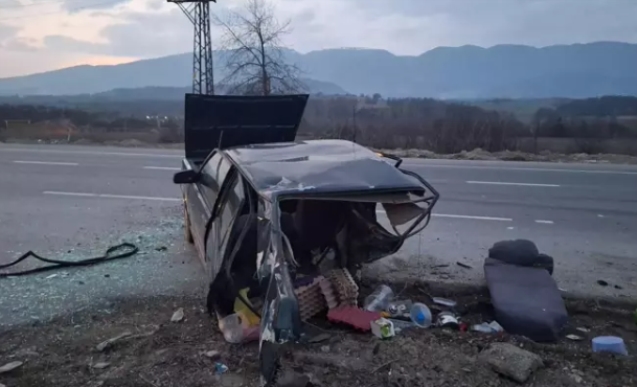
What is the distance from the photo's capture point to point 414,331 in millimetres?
4430

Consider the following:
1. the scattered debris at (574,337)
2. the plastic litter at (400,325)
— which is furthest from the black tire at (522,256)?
the plastic litter at (400,325)

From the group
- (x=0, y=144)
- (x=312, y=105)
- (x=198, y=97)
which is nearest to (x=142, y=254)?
(x=198, y=97)

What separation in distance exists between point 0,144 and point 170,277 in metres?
17.6

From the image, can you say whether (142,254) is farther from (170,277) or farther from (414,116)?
(414,116)

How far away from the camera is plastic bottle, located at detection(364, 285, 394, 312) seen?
4.91 m

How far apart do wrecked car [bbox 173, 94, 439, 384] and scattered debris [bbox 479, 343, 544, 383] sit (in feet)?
3.55

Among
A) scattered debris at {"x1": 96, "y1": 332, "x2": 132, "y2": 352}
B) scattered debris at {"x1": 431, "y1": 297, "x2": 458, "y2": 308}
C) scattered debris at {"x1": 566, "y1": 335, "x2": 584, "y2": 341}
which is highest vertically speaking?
scattered debris at {"x1": 431, "y1": 297, "x2": 458, "y2": 308}

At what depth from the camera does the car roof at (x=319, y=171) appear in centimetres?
410

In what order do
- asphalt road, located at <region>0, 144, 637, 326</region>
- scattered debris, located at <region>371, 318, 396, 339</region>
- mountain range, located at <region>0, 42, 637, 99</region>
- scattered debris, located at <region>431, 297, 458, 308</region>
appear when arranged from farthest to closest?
mountain range, located at <region>0, 42, 637, 99</region> → asphalt road, located at <region>0, 144, 637, 326</region> → scattered debris, located at <region>431, 297, 458, 308</region> → scattered debris, located at <region>371, 318, 396, 339</region>

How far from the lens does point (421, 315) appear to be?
15.5 feet

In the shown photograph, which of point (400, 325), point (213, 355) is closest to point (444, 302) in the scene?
point (400, 325)

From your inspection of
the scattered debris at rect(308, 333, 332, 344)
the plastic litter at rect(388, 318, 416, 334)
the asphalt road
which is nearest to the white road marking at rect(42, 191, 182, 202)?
the asphalt road

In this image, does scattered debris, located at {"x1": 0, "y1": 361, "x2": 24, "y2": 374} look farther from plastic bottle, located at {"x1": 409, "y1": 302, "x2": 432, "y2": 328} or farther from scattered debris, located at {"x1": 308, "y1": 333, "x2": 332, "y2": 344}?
plastic bottle, located at {"x1": 409, "y1": 302, "x2": 432, "y2": 328}

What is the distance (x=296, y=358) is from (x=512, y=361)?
4.64 ft
